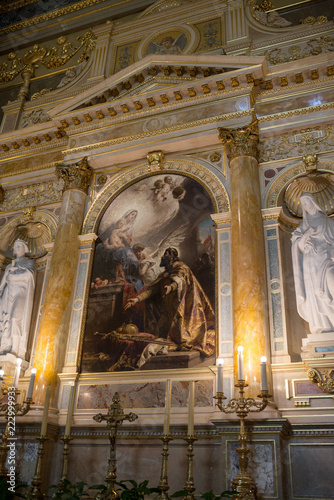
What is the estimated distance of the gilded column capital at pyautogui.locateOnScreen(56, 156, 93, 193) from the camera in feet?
37.7

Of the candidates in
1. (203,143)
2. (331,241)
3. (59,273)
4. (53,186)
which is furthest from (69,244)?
(331,241)

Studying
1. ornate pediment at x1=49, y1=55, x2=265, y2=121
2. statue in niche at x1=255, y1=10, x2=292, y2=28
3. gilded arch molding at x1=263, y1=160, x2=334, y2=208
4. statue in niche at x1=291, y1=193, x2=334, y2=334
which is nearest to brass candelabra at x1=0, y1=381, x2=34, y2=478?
statue in niche at x1=291, y1=193, x2=334, y2=334

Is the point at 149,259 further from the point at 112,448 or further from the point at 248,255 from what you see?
the point at 112,448

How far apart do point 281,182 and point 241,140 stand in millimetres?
1184

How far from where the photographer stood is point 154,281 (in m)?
10.1

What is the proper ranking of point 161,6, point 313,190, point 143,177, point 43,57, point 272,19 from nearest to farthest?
1. point 313,190
2. point 143,177
3. point 272,19
4. point 161,6
5. point 43,57

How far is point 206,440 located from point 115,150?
6.60 meters

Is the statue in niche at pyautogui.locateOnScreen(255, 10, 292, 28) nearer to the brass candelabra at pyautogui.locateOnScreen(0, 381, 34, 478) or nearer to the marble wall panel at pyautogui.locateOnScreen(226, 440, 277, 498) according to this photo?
the marble wall panel at pyautogui.locateOnScreen(226, 440, 277, 498)

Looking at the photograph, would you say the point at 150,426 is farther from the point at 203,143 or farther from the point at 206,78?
the point at 206,78

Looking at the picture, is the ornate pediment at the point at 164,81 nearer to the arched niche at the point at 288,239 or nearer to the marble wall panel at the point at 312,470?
the arched niche at the point at 288,239

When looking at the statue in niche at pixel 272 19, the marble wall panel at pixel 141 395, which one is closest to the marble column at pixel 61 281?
the marble wall panel at pixel 141 395

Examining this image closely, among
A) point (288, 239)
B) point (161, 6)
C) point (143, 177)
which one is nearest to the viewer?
point (288, 239)

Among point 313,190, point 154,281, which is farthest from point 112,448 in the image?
point 313,190

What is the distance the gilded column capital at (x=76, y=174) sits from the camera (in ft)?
37.7
